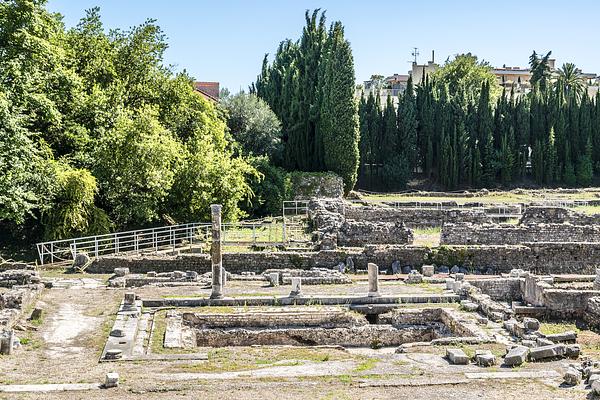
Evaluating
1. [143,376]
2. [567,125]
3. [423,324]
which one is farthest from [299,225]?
[567,125]

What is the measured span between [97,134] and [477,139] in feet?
130

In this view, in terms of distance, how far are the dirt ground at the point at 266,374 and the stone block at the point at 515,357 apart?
203 millimetres

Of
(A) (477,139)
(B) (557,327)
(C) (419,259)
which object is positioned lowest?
(B) (557,327)

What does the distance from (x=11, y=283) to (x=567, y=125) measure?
55.0 meters

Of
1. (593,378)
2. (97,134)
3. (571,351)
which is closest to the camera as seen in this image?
(593,378)

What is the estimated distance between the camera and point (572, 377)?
16609mm

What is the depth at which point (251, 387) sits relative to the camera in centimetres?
1653

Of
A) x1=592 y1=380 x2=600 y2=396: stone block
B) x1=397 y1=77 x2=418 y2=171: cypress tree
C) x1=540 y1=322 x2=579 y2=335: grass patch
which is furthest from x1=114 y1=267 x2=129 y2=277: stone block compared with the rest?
x1=397 y1=77 x2=418 y2=171: cypress tree

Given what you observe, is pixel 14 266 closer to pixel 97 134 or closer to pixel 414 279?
pixel 97 134

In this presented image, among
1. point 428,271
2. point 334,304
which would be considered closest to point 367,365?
point 334,304

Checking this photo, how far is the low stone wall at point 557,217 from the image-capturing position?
137ft

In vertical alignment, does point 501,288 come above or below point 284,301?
below

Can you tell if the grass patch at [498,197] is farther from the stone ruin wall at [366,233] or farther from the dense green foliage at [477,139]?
the stone ruin wall at [366,233]

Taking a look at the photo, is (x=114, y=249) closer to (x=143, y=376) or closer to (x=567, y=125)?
(x=143, y=376)
